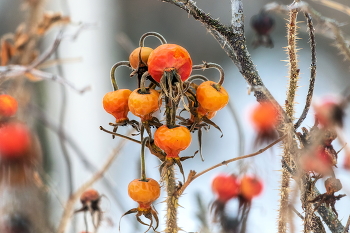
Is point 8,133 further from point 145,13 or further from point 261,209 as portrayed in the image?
point 145,13

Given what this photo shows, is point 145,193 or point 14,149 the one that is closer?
point 145,193

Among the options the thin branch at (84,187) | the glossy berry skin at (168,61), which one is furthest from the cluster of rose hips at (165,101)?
the thin branch at (84,187)

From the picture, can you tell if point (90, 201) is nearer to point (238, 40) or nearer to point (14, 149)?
point (14, 149)

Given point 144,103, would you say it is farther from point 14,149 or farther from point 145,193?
point 14,149

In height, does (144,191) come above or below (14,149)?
below

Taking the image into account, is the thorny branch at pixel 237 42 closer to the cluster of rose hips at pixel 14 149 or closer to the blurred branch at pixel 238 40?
the blurred branch at pixel 238 40

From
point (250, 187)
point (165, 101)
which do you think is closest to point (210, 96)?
point (165, 101)
